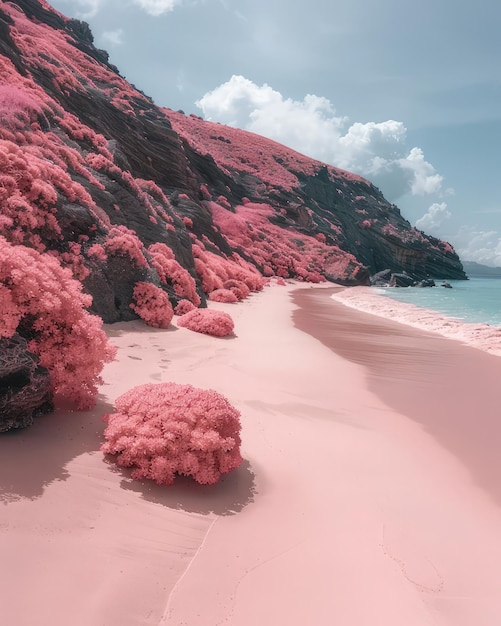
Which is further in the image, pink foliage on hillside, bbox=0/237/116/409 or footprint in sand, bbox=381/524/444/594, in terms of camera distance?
pink foliage on hillside, bbox=0/237/116/409

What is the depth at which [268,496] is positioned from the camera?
441 centimetres

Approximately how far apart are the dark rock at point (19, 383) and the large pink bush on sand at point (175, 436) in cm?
93

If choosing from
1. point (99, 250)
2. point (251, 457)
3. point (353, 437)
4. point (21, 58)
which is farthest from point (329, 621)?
point (21, 58)

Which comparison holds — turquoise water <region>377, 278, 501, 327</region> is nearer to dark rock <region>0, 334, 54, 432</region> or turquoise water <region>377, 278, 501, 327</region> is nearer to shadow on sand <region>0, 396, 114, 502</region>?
shadow on sand <region>0, 396, 114, 502</region>

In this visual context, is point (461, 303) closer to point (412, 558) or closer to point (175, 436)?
point (412, 558)

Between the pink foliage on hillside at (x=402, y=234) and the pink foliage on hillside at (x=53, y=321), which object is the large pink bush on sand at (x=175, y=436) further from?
the pink foliage on hillside at (x=402, y=234)

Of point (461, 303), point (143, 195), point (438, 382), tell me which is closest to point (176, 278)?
point (143, 195)

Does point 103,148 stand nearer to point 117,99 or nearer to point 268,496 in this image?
point 268,496

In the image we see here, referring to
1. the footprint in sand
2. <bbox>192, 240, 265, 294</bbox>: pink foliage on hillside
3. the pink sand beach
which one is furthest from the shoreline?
<bbox>192, 240, 265, 294</bbox>: pink foliage on hillside

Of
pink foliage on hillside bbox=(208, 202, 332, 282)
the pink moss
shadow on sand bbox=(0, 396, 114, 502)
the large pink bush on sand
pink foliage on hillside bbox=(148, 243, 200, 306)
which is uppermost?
pink foliage on hillside bbox=(208, 202, 332, 282)

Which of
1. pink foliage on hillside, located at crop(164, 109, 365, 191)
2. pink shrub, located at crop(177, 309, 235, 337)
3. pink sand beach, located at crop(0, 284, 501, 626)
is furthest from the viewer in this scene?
pink foliage on hillside, located at crop(164, 109, 365, 191)

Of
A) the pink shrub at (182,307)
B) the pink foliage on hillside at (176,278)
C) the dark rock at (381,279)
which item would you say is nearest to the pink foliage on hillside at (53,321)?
the pink shrub at (182,307)

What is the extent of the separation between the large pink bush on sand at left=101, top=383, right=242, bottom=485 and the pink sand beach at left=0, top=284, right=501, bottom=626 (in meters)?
0.21

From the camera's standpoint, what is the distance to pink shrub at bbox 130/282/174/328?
38.9 feet
